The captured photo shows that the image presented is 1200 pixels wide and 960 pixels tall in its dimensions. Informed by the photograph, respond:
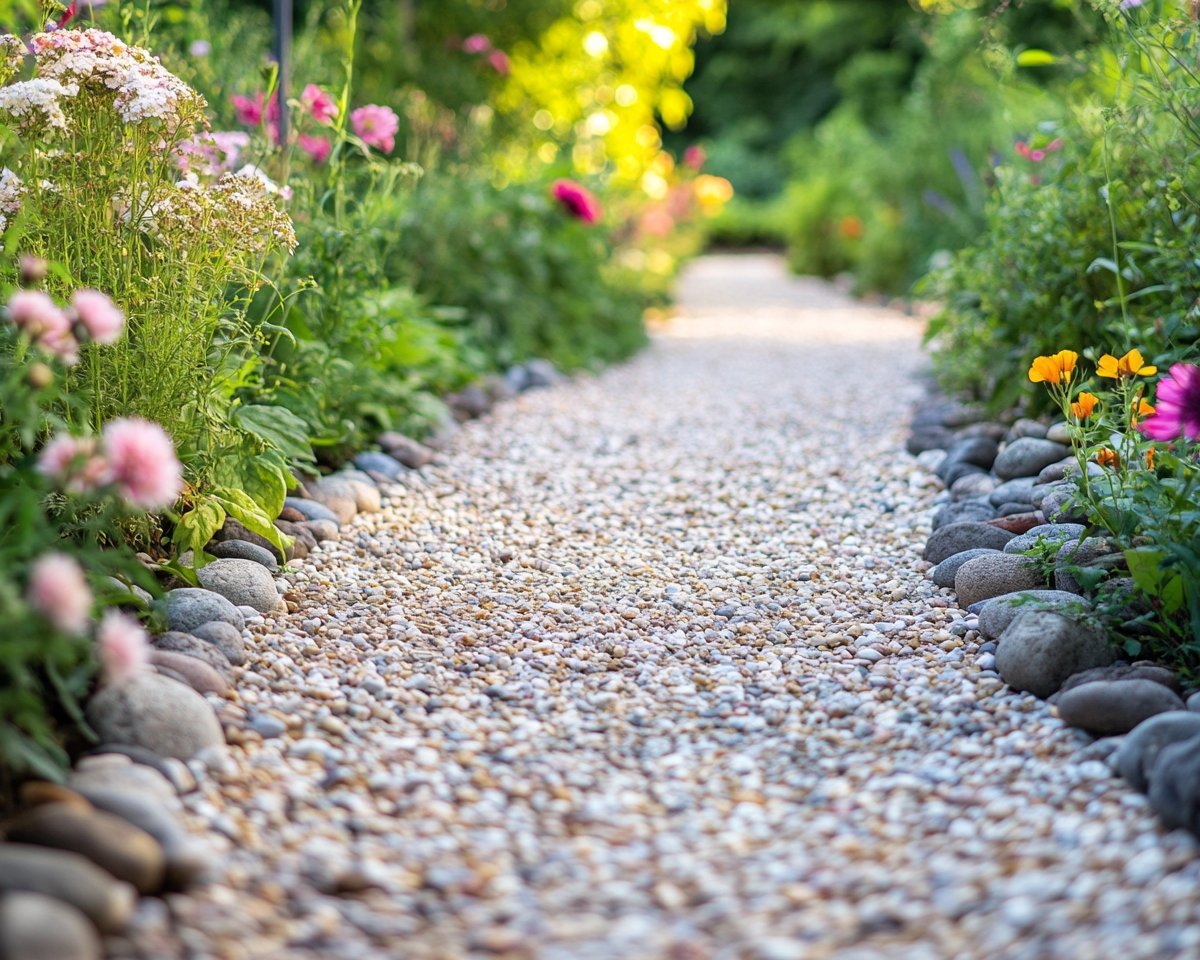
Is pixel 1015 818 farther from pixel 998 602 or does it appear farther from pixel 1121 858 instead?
pixel 998 602

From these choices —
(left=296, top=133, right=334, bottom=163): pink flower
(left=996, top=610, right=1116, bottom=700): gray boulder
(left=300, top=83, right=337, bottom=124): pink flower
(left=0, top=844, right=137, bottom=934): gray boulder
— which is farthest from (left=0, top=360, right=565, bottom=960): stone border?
(left=296, top=133, right=334, bottom=163): pink flower

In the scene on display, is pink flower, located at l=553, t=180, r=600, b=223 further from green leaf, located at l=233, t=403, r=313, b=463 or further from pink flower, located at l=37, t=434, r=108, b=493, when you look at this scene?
pink flower, located at l=37, t=434, r=108, b=493

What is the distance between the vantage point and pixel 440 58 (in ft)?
24.4

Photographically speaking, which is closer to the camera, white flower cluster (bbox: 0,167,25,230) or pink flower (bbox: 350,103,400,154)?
white flower cluster (bbox: 0,167,25,230)

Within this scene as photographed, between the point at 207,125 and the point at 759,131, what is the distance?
20.8 metres

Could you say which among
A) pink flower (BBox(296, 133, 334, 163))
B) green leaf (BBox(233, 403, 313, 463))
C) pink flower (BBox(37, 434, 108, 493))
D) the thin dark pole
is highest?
the thin dark pole

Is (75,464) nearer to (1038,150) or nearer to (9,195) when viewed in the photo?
(9,195)

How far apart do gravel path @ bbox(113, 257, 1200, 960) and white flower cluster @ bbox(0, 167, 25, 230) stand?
955 millimetres

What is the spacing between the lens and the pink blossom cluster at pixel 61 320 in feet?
5.64

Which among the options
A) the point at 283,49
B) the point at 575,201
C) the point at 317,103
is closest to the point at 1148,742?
the point at 317,103

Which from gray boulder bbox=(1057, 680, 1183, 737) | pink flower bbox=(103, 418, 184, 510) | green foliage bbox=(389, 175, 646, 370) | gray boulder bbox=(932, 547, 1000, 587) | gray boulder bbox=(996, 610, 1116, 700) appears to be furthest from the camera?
green foliage bbox=(389, 175, 646, 370)

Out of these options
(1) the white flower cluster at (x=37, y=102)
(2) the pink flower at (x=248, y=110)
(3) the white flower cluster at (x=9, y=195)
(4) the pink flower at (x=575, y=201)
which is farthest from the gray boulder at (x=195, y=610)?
(4) the pink flower at (x=575, y=201)

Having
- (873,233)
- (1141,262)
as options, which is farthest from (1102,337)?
(873,233)

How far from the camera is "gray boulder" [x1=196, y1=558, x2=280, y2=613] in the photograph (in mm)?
2527
